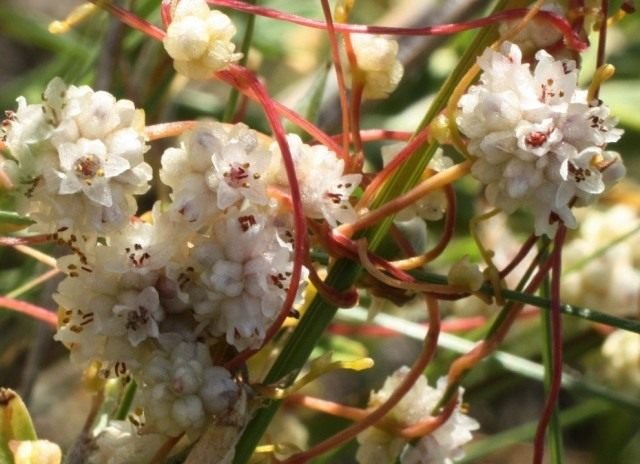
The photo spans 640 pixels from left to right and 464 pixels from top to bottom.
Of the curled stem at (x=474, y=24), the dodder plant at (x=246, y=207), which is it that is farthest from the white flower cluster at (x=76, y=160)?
the curled stem at (x=474, y=24)

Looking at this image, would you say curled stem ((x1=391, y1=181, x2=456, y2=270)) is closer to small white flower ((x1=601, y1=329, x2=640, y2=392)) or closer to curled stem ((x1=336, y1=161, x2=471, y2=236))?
curled stem ((x1=336, y1=161, x2=471, y2=236))

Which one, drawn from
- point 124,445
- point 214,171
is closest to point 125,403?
point 124,445

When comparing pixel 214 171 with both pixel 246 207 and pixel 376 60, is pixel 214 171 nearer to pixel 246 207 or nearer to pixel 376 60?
pixel 246 207

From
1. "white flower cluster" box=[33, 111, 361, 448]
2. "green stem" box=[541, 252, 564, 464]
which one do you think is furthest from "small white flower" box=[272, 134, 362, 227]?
"green stem" box=[541, 252, 564, 464]

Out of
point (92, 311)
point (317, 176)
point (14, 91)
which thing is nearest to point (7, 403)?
point (92, 311)

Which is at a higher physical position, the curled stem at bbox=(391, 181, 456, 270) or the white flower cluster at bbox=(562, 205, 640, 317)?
the white flower cluster at bbox=(562, 205, 640, 317)

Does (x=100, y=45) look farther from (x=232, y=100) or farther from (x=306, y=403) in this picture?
(x=306, y=403)
